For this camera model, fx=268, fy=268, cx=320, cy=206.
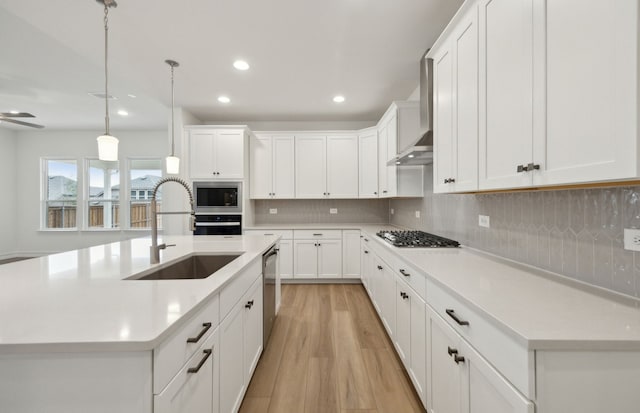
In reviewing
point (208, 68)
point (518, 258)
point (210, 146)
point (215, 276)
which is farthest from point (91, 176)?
point (518, 258)

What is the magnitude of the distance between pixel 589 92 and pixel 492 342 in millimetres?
877

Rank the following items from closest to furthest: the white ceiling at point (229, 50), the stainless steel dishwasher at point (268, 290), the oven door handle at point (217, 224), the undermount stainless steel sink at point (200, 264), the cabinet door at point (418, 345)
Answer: the cabinet door at point (418, 345) → the undermount stainless steel sink at point (200, 264) → the white ceiling at point (229, 50) → the stainless steel dishwasher at point (268, 290) → the oven door handle at point (217, 224)

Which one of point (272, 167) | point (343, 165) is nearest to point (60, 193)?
point (272, 167)

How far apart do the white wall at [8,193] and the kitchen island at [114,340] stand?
6.98m

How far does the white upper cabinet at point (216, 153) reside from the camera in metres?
4.05

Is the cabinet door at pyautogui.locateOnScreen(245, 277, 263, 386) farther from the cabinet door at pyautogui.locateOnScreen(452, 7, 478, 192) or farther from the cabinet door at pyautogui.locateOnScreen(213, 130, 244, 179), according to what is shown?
the cabinet door at pyautogui.locateOnScreen(213, 130, 244, 179)

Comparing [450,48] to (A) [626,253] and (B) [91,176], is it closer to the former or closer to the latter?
(A) [626,253]

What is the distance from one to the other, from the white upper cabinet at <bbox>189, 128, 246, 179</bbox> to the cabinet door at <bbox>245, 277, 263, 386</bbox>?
245 cm

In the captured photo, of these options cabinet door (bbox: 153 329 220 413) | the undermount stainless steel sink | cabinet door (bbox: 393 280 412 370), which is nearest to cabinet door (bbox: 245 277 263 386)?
the undermount stainless steel sink

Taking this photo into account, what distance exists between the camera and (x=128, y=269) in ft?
4.68

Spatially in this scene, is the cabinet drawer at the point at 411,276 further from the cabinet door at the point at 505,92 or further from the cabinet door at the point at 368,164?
the cabinet door at the point at 368,164

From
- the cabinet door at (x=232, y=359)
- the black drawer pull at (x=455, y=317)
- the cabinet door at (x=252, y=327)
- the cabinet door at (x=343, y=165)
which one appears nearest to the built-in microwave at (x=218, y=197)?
the cabinet door at (x=343, y=165)

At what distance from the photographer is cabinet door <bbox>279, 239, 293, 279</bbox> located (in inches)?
162

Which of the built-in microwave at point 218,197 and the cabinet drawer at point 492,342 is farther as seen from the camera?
the built-in microwave at point 218,197
